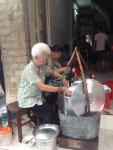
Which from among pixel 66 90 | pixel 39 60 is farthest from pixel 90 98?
pixel 39 60

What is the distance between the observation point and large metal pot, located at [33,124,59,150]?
2686 mm

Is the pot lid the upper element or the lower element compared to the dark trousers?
upper

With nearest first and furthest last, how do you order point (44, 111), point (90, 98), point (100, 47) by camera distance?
point (90, 98) → point (44, 111) → point (100, 47)

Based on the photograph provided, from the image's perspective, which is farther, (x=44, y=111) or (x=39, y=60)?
(x=44, y=111)

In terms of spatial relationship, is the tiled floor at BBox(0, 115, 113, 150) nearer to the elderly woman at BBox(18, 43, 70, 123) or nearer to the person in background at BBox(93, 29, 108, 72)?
the elderly woman at BBox(18, 43, 70, 123)

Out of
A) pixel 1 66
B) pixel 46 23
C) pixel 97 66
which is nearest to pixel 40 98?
pixel 1 66

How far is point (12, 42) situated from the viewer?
12.6ft

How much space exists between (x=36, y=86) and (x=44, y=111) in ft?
1.12

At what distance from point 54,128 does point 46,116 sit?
0.74ft

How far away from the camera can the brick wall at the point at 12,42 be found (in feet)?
12.2

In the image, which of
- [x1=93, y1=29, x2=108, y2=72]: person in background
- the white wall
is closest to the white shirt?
[x1=93, y1=29, x2=108, y2=72]: person in background

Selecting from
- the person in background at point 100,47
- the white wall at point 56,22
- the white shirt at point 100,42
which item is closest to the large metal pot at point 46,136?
the white wall at point 56,22

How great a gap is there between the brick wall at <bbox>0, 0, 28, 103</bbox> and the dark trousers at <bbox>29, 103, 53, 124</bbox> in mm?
1055

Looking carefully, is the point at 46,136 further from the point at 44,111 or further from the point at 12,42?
the point at 12,42
